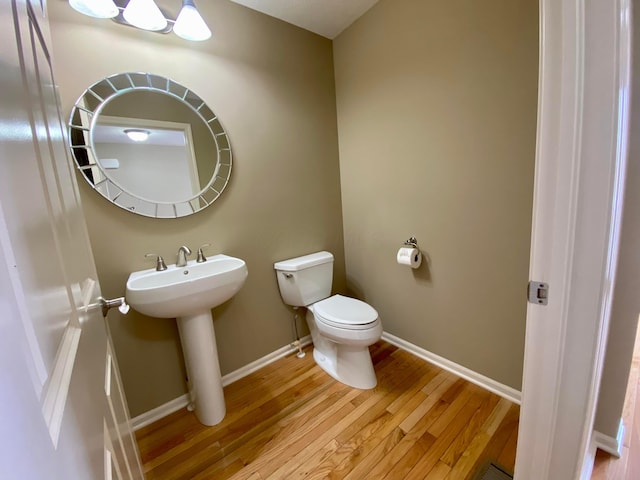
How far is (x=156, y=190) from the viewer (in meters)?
1.46

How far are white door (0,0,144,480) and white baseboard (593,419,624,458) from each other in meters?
1.79

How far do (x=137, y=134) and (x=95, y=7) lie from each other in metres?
0.51

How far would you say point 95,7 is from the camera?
111 centimetres

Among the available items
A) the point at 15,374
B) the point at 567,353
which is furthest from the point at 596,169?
the point at 15,374

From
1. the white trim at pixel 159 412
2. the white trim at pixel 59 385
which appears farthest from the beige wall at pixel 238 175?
the white trim at pixel 59 385

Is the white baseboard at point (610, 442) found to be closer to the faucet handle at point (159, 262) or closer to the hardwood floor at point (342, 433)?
the hardwood floor at point (342, 433)

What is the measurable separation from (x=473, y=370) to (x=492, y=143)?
1.32 meters

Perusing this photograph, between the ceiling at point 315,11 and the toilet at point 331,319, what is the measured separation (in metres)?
1.61

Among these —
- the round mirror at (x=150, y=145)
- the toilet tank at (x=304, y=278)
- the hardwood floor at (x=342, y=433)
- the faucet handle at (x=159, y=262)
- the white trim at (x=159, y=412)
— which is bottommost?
the hardwood floor at (x=342, y=433)

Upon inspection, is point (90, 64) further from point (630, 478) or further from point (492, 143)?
point (630, 478)

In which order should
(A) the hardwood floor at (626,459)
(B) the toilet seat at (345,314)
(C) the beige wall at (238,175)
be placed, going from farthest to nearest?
1. (B) the toilet seat at (345,314)
2. (C) the beige wall at (238,175)
3. (A) the hardwood floor at (626,459)

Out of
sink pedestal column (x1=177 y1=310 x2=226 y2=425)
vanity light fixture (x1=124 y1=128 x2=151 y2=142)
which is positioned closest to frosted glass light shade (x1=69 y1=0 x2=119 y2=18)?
vanity light fixture (x1=124 y1=128 x2=151 y2=142)

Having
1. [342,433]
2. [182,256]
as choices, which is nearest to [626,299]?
[342,433]

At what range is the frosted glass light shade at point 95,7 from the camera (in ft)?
3.58
